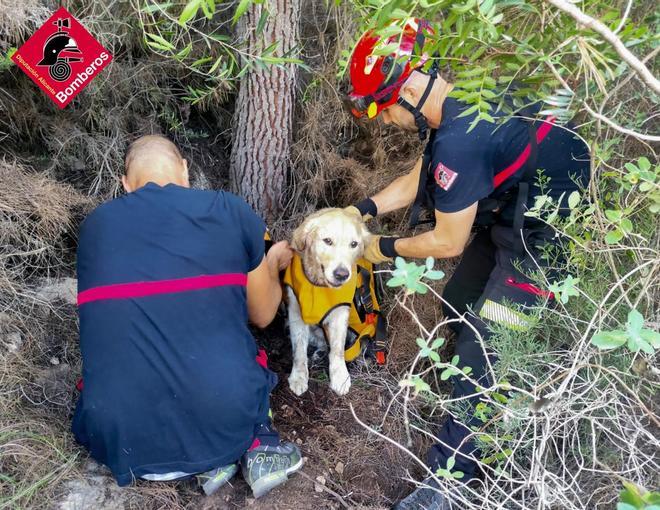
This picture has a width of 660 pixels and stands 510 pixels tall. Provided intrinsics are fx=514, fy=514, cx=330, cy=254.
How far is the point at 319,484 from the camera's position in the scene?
265 centimetres

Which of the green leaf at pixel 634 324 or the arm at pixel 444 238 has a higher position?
the green leaf at pixel 634 324

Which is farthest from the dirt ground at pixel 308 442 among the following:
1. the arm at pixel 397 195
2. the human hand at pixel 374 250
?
the arm at pixel 397 195

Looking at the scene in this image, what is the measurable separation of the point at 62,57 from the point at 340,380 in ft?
8.15

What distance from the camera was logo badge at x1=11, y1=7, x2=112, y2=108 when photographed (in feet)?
8.94

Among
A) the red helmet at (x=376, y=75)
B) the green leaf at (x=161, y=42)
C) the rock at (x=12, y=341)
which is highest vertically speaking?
the green leaf at (x=161, y=42)

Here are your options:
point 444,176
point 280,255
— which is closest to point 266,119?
point 280,255

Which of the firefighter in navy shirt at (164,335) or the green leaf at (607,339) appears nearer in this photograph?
the green leaf at (607,339)

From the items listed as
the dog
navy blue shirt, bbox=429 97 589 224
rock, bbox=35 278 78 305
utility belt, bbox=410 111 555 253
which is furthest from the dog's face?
rock, bbox=35 278 78 305

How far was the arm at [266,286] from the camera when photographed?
264 cm

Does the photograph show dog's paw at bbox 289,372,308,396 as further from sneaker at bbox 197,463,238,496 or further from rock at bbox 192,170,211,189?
rock at bbox 192,170,211,189

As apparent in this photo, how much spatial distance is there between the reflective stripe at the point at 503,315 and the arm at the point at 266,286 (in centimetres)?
115

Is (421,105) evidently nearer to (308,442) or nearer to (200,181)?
(200,181)

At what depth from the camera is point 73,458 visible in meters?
2.34

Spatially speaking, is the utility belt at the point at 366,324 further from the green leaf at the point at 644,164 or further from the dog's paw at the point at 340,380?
the green leaf at the point at 644,164
